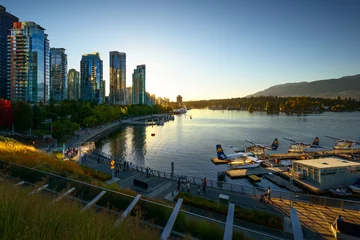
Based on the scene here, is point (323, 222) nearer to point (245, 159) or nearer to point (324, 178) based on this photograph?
point (324, 178)

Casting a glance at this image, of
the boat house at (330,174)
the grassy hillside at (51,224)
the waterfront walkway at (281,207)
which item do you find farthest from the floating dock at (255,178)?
the grassy hillside at (51,224)

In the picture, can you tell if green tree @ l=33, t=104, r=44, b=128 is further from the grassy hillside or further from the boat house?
the grassy hillside

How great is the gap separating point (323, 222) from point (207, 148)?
41.1m

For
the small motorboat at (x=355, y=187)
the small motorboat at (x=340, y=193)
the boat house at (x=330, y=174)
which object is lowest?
the small motorboat at (x=340, y=193)

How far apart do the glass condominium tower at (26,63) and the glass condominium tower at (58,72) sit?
55.0m

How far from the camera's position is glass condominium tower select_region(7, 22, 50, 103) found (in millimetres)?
101750

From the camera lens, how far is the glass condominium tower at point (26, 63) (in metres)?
102

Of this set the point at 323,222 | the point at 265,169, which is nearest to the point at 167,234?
the point at 323,222

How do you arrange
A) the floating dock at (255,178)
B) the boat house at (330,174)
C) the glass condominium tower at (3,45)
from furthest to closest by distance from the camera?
the glass condominium tower at (3,45), the floating dock at (255,178), the boat house at (330,174)

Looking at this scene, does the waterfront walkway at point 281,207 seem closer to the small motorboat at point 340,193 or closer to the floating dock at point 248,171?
the small motorboat at point 340,193

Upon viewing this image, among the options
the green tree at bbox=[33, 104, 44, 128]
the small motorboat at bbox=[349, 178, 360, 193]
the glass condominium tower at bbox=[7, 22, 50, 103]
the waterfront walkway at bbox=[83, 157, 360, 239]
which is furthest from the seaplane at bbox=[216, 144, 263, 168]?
the glass condominium tower at bbox=[7, 22, 50, 103]

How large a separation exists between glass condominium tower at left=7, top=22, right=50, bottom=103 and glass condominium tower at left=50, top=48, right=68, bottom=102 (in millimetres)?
54996

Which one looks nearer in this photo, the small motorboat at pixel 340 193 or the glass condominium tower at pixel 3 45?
the small motorboat at pixel 340 193

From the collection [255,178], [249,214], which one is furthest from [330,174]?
[249,214]
